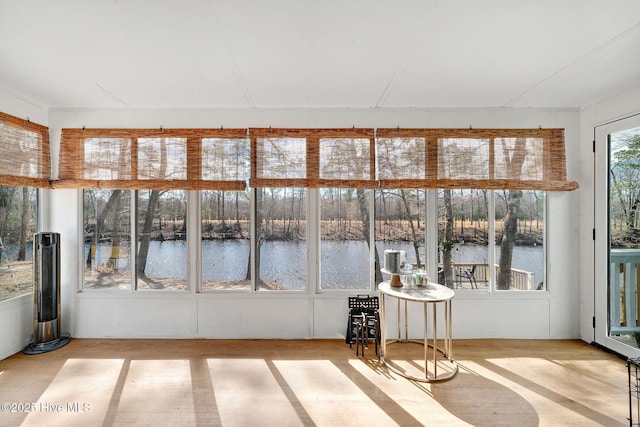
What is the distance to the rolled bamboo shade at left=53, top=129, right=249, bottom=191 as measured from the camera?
347 centimetres

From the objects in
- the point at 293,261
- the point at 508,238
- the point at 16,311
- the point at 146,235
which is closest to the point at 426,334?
the point at 293,261

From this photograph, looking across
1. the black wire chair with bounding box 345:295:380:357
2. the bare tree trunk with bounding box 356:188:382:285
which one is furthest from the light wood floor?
the bare tree trunk with bounding box 356:188:382:285

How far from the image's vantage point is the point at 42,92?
3.09 meters

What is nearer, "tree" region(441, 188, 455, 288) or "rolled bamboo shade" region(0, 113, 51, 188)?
"rolled bamboo shade" region(0, 113, 51, 188)

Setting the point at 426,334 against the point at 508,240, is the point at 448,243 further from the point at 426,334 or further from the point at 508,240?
the point at 426,334

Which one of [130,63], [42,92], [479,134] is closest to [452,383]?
[479,134]

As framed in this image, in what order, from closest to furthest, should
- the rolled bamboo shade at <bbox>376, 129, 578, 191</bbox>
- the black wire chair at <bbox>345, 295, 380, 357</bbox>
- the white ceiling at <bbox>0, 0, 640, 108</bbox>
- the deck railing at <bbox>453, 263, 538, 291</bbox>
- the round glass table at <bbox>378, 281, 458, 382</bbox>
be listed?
the white ceiling at <bbox>0, 0, 640, 108</bbox>
the round glass table at <bbox>378, 281, 458, 382</bbox>
the black wire chair at <bbox>345, 295, 380, 357</bbox>
the rolled bamboo shade at <bbox>376, 129, 578, 191</bbox>
the deck railing at <bbox>453, 263, 538, 291</bbox>

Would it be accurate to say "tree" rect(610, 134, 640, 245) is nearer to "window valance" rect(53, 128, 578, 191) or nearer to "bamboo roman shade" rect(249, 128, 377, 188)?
"window valance" rect(53, 128, 578, 191)

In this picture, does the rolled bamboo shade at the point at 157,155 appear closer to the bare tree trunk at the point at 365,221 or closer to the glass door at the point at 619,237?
the bare tree trunk at the point at 365,221

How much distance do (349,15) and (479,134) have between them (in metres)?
2.39

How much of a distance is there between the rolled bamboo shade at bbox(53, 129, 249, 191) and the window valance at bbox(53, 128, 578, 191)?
0.04 feet

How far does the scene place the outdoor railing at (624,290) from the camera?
305cm

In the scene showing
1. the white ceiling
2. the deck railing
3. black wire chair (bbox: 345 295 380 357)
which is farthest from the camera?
the deck railing

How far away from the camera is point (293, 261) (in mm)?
3605
